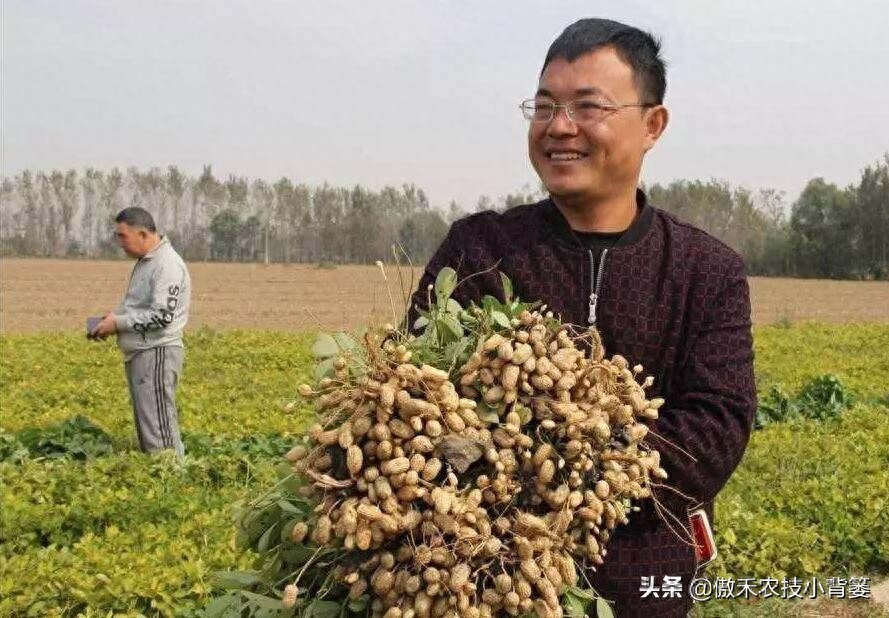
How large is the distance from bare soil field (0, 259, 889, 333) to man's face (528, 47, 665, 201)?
1730cm

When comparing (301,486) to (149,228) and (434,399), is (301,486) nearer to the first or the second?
(434,399)

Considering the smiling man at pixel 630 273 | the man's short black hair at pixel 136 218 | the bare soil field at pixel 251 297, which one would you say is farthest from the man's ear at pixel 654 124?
the bare soil field at pixel 251 297

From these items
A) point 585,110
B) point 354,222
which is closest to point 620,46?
point 585,110

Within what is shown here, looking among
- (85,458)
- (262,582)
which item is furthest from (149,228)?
(262,582)

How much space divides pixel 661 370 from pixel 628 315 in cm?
14

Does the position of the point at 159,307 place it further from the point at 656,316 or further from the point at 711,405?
the point at 711,405

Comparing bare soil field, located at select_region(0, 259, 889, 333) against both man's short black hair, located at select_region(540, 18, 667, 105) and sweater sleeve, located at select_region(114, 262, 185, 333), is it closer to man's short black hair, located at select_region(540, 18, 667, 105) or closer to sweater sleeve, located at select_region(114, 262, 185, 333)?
sweater sleeve, located at select_region(114, 262, 185, 333)

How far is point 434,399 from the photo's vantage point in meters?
1.57

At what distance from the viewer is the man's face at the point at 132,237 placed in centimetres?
644

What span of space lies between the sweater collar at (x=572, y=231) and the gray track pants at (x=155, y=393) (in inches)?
190

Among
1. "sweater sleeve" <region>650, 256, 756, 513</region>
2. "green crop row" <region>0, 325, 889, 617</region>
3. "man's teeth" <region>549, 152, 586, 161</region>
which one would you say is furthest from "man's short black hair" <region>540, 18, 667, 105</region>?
"green crop row" <region>0, 325, 889, 617</region>

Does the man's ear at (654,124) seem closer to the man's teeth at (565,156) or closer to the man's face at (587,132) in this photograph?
the man's face at (587,132)

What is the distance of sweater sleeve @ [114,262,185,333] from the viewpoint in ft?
20.8

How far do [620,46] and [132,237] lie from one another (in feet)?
16.7
